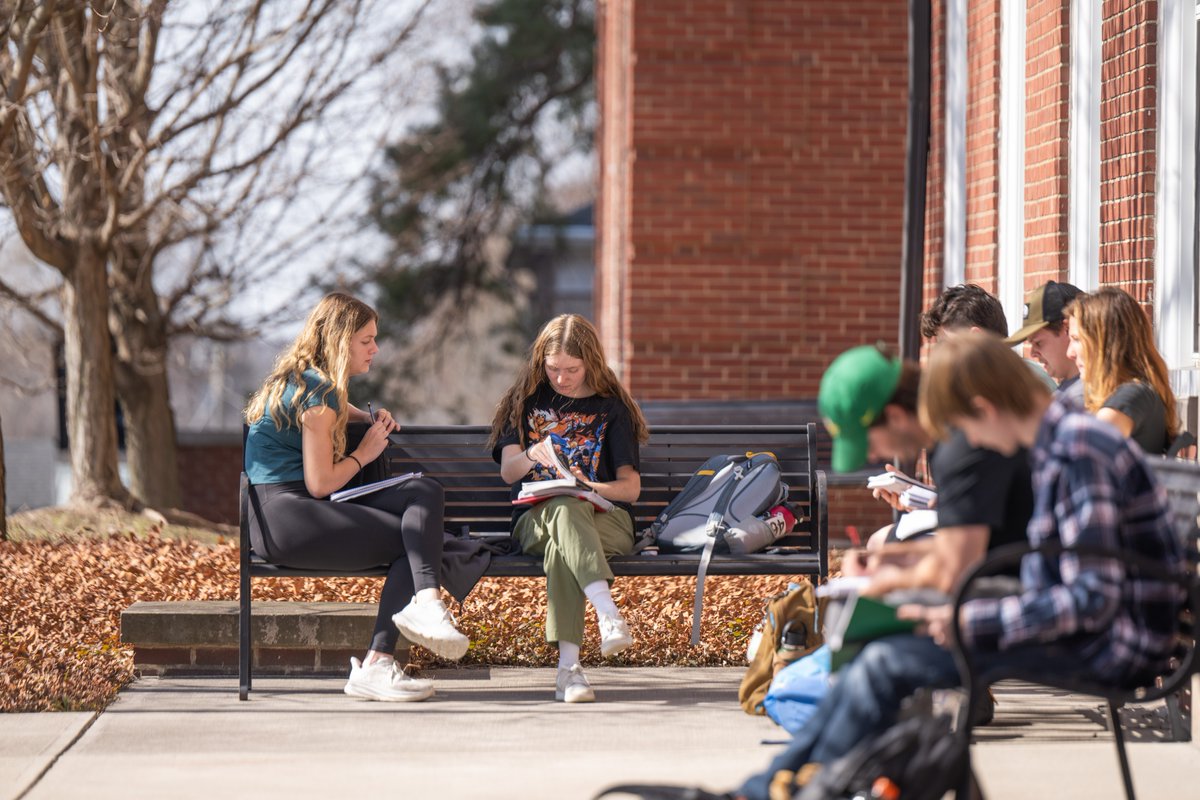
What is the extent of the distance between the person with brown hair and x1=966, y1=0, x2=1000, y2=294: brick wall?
3.89 meters

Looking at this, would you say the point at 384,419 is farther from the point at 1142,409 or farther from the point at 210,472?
the point at 210,472

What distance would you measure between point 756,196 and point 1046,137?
511 cm

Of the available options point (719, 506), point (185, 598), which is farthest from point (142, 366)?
point (719, 506)

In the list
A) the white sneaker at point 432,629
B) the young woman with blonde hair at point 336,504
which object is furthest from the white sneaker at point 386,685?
the white sneaker at point 432,629

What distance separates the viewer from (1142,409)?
4855mm

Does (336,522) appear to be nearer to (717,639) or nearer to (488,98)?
(717,639)

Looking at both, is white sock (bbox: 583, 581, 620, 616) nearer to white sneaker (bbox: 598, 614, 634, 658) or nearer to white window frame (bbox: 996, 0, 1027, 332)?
white sneaker (bbox: 598, 614, 634, 658)

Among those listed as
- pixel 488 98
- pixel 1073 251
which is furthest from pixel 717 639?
pixel 488 98

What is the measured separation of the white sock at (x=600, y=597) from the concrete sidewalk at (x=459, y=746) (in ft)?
1.17

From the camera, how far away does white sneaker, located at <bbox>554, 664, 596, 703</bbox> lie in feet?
19.2

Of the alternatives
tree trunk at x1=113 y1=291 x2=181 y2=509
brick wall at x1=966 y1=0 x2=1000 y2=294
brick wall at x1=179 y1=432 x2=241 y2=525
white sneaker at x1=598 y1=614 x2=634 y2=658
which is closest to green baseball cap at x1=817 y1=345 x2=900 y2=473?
white sneaker at x1=598 y1=614 x2=634 y2=658

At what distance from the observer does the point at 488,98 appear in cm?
2522

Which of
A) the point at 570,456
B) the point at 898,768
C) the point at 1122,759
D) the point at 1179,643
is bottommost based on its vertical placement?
the point at 1122,759

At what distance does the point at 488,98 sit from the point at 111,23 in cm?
1367
